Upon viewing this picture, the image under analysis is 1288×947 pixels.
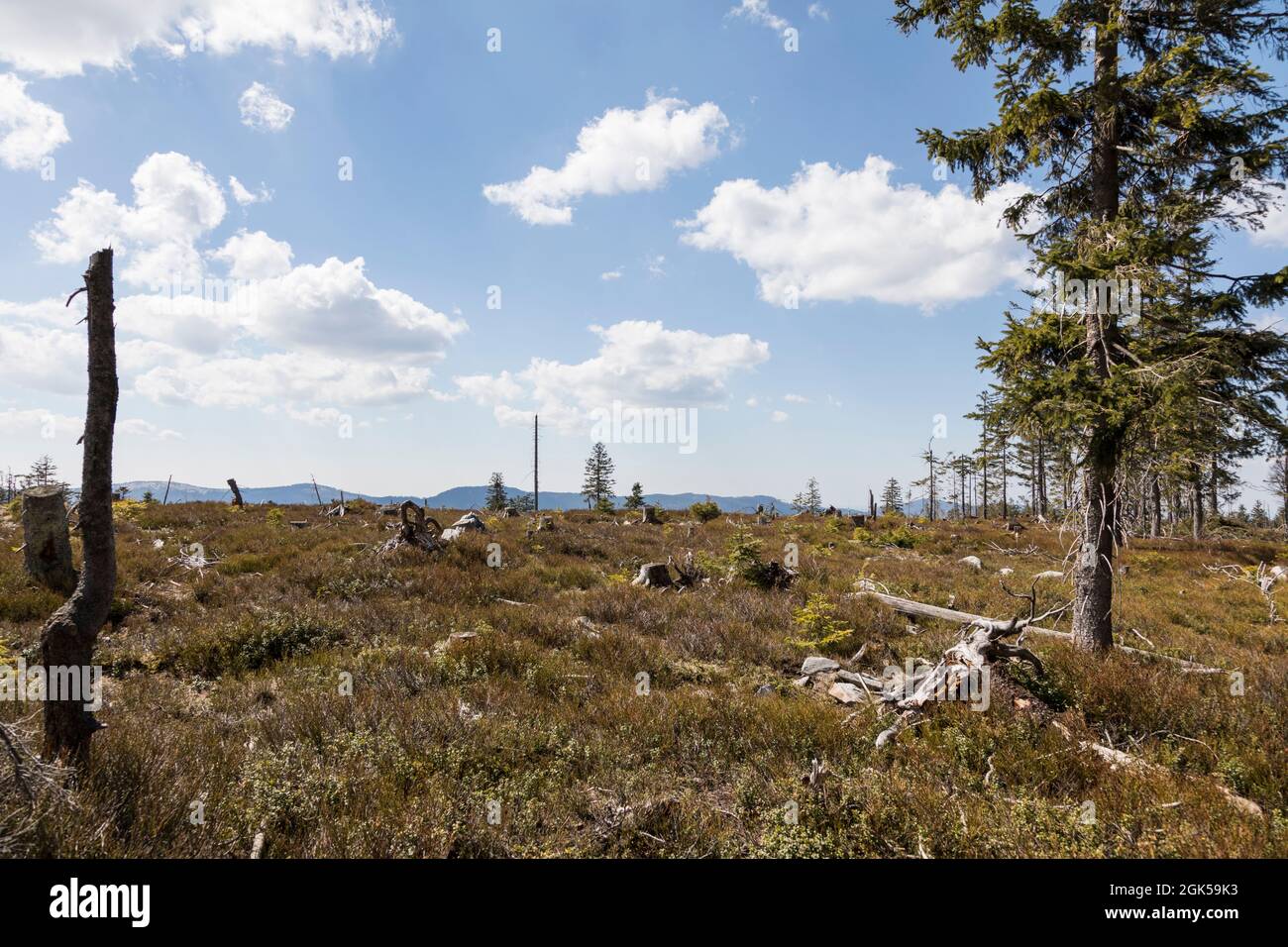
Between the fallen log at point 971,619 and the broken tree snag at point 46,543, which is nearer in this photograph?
the fallen log at point 971,619

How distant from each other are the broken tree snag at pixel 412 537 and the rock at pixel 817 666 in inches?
368

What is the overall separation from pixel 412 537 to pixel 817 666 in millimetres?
10209

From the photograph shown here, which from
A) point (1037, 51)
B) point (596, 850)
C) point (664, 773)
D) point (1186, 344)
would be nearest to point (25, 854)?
point (596, 850)

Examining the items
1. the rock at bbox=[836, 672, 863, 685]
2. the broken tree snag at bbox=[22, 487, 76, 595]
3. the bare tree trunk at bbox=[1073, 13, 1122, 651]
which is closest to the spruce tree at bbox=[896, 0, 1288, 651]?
the bare tree trunk at bbox=[1073, 13, 1122, 651]

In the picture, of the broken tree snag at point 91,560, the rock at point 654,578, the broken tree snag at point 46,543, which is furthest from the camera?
the rock at point 654,578

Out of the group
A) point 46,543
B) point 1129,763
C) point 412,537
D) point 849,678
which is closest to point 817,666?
point 849,678

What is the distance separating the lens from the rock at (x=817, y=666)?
712 cm

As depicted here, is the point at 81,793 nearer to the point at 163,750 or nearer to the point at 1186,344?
the point at 163,750

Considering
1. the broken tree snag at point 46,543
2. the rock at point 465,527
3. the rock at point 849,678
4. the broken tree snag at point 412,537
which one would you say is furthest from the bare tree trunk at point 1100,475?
the broken tree snag at point 46,543

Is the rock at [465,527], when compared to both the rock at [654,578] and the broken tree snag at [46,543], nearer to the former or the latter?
the rock at [654,578]

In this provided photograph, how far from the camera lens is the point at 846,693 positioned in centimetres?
628

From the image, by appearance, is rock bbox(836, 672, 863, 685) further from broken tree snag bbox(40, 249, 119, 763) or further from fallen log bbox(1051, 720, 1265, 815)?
broken tree snag bbox(40, 249, 119, 763)

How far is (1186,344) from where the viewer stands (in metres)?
5.96

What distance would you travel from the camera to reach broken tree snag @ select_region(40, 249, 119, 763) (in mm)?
3510
